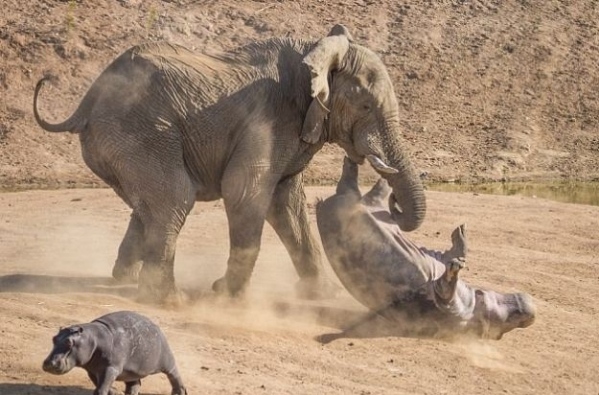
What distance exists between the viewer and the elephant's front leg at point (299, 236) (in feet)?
40.8

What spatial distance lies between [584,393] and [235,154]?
3.44 meters

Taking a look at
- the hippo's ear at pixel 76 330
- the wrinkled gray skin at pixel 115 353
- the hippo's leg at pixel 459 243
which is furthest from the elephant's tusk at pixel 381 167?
the hippo's ear at pixel 76 330

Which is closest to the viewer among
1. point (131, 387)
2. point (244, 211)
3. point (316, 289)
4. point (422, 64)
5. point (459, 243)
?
point (131, 387)

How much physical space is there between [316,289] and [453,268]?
223 centimetres

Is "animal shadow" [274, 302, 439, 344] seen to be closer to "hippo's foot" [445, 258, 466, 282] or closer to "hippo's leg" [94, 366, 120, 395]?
"hippo's foot" [445, 258, 466, 282]

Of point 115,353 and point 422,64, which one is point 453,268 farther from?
point 422,64

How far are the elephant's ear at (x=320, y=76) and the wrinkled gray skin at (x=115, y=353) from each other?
349 centimetres

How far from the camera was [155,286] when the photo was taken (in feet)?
37.8

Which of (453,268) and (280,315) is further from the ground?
(453,268)

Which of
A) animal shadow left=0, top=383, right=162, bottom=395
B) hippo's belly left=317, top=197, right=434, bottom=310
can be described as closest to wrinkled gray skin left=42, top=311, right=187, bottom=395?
animal shadow left=0, top=383, right=162, bottom=395

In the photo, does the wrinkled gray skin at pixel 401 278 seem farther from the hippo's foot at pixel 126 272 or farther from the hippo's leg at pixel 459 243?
the hippo's foot at pixel 126 272

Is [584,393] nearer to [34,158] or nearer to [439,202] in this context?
[439,202]

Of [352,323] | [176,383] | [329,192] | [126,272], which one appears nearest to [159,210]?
[126,272]

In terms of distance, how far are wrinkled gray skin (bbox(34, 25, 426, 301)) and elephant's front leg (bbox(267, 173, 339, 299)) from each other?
1.30ft
